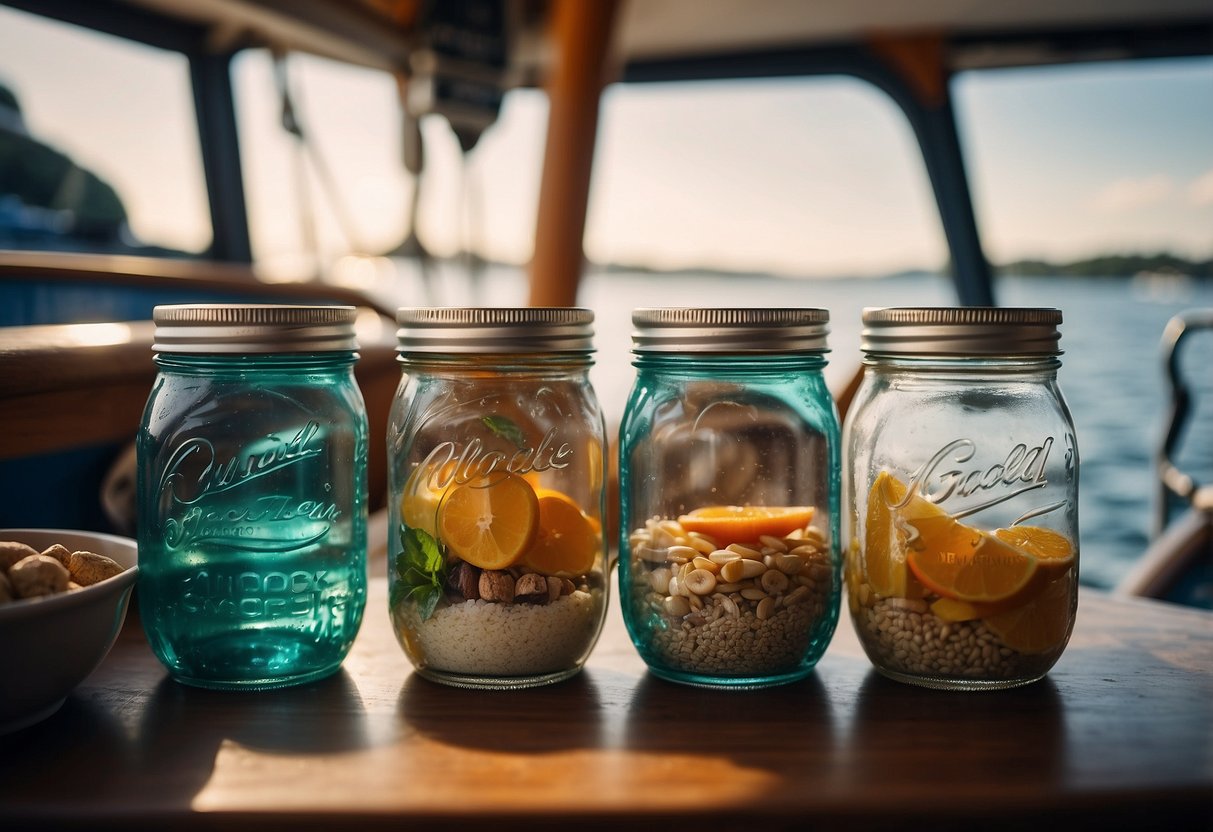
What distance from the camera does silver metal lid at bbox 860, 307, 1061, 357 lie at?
2.11ft

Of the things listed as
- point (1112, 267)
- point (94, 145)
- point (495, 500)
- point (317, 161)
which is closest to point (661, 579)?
point (495, 500)

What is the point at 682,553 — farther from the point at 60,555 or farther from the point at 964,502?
the point at 60,555

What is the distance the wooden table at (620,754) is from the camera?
495 millimetres

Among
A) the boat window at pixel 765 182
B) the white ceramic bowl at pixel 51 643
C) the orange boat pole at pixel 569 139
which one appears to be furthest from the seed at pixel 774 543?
the boat window at pixel 765 182

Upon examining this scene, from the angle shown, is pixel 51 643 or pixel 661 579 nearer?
pixel 51 643

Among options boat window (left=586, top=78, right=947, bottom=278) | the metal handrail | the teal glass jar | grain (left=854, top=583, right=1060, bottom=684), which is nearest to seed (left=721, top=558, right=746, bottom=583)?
grain (left=854, top=583, right=1060, bottom=684)

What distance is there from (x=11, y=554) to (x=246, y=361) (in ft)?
0.56

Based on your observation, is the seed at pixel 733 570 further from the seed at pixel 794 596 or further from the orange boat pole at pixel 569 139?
the orange boat pole at pixel 569 139

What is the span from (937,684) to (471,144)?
2135 millimetres

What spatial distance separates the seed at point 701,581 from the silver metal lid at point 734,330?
0.14m

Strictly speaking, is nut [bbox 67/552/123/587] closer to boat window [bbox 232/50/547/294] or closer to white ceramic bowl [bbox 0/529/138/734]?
white ceramic bowl [bbox 0/529/138/734]

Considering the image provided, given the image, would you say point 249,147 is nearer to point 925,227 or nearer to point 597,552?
point 925,227

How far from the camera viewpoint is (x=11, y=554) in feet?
1.92

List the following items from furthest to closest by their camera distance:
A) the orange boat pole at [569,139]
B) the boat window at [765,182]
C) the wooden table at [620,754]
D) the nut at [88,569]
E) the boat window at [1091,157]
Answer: the boat window at [765,182]
the boat window at [1091,157]
the orange boat pole at [569,139]
the nut at [88,569]
the wooden table at [620,754]
